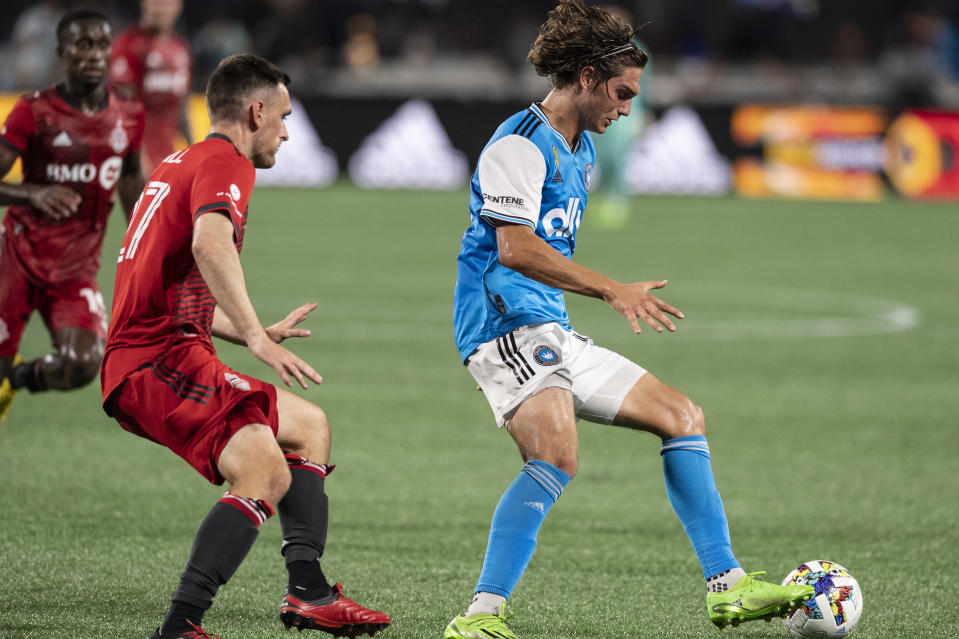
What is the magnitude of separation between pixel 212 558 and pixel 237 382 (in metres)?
0.55

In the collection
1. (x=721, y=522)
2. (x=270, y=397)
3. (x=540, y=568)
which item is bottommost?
(x=540, y=568)

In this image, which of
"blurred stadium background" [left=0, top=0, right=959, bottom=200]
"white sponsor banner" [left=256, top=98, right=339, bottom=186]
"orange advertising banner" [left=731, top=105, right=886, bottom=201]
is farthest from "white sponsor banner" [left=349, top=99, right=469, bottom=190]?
"orange advertising banner" [left=731, top=105, right=886, bottom=201]

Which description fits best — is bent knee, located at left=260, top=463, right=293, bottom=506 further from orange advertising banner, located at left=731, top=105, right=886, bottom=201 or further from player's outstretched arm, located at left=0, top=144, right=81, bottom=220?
orange advertising banner, located at left=731, top=105, right=886, bottom=201

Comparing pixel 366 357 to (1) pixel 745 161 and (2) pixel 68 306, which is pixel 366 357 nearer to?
(2) pixel 68 306

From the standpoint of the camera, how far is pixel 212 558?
4.16 meters

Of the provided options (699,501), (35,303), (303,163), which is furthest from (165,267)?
(303,163)

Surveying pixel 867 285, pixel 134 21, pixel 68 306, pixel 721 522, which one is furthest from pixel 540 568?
pixel 134 21

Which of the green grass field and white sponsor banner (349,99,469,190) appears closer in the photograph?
the green grass field

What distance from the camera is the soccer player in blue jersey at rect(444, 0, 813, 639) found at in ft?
15.3

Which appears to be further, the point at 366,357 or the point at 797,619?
the point at 366,357

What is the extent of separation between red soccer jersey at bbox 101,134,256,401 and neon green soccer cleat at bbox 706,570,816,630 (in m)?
1.93

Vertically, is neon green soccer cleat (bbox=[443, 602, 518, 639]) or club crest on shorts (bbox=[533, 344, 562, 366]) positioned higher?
club crest on shorts (bbox=[533, 344, 562, 366])

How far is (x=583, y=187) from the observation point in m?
5.05

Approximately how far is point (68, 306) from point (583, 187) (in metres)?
3.46
